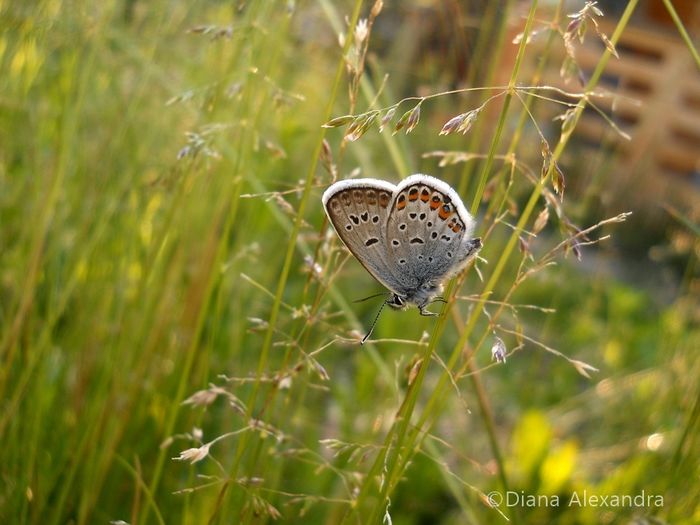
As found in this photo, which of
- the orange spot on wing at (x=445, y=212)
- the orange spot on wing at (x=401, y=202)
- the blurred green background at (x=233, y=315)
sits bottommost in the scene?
the blurred green background at (x=233, y=315)

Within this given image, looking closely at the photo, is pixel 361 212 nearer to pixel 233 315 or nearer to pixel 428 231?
pixel 428 231

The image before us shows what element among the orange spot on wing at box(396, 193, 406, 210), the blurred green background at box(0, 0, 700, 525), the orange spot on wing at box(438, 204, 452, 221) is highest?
the orange spot on wing at box(396, 193, 406, 210)

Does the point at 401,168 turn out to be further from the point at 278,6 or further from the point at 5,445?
the point at 5,445

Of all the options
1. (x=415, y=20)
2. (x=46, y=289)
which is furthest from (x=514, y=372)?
(x=46, y=289)

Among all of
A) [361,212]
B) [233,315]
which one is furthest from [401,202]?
[233,315]

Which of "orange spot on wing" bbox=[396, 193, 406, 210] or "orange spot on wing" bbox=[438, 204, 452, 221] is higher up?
"orange spot on wing" bbox=[396, 193, 406, 210]
